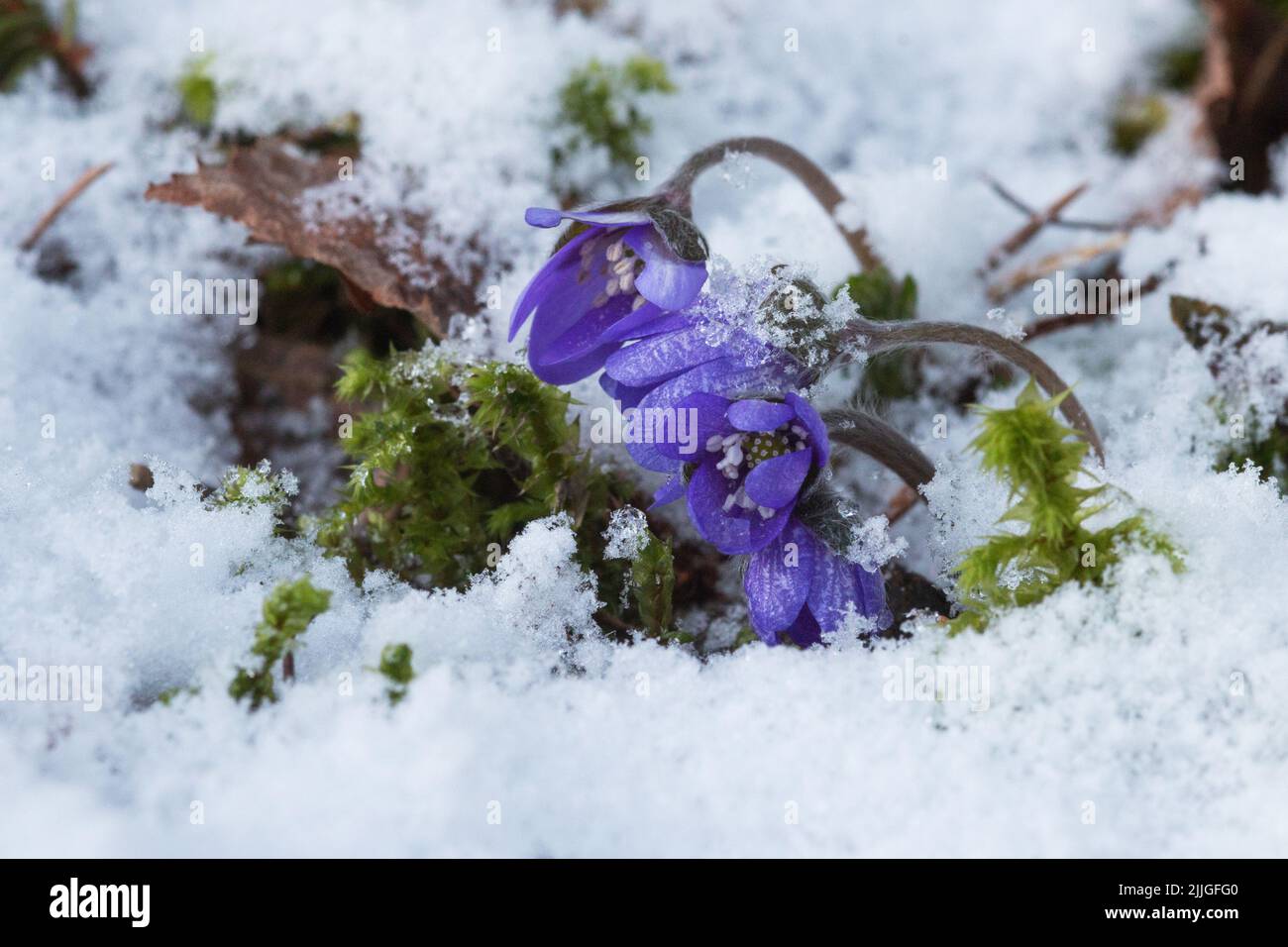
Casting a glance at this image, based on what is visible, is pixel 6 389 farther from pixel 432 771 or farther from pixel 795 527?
pixel 795 527

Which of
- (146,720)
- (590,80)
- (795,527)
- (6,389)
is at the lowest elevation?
(146,720)

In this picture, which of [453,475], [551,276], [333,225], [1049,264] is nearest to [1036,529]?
[551,276]

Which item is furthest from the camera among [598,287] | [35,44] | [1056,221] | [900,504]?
[35,44]

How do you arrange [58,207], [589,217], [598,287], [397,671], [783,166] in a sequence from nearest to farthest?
1. [397,671]
2. [589,217]
3. [598,287]
4. [783,166]
5. [58,207]

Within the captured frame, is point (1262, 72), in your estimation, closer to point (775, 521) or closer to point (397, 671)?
point (775, 521)

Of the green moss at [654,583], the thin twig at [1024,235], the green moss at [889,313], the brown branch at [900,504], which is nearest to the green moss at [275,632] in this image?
the green moss at [654,583]

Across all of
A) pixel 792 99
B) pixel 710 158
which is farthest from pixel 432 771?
pixel 792 99

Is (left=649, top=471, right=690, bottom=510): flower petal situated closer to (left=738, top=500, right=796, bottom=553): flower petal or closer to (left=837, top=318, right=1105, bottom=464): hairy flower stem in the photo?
(left=738, top=500, right=796, bottom=553): flower petal
